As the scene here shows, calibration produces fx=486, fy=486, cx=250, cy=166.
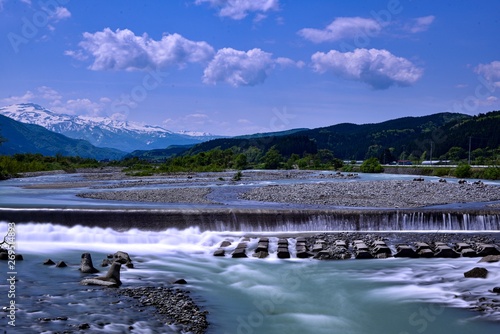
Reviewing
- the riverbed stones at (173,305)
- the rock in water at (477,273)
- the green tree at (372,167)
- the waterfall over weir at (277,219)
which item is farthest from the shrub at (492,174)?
the riverbed stones at (173,305)

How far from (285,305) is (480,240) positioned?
414 inches

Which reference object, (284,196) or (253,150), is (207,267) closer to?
(284,196)

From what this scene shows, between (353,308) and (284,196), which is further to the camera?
(284,196)

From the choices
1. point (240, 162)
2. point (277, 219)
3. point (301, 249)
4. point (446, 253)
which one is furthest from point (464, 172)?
point (240, 162)

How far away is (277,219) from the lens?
21141 millimetres

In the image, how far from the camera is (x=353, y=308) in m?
11.8

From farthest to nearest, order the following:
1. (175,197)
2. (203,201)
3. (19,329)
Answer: (175,197) → (203,201) → (19,329)

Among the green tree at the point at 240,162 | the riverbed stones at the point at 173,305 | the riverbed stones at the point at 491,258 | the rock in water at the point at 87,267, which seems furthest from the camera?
the green tree at the point at 240,162

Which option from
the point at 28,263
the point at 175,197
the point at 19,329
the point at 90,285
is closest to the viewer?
the point at 19,329

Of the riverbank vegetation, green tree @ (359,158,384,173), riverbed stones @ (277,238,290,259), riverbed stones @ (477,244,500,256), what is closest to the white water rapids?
riverbed stones @ (277,238,290,259)

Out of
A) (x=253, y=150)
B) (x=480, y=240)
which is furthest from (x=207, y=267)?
(x=253, y=150)

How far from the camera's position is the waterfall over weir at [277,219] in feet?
69.0

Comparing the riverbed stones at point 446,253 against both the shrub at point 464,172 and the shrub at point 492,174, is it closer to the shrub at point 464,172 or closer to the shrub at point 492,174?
the shrub at point 492,174

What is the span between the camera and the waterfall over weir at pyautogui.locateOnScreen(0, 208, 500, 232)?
2103 cm
